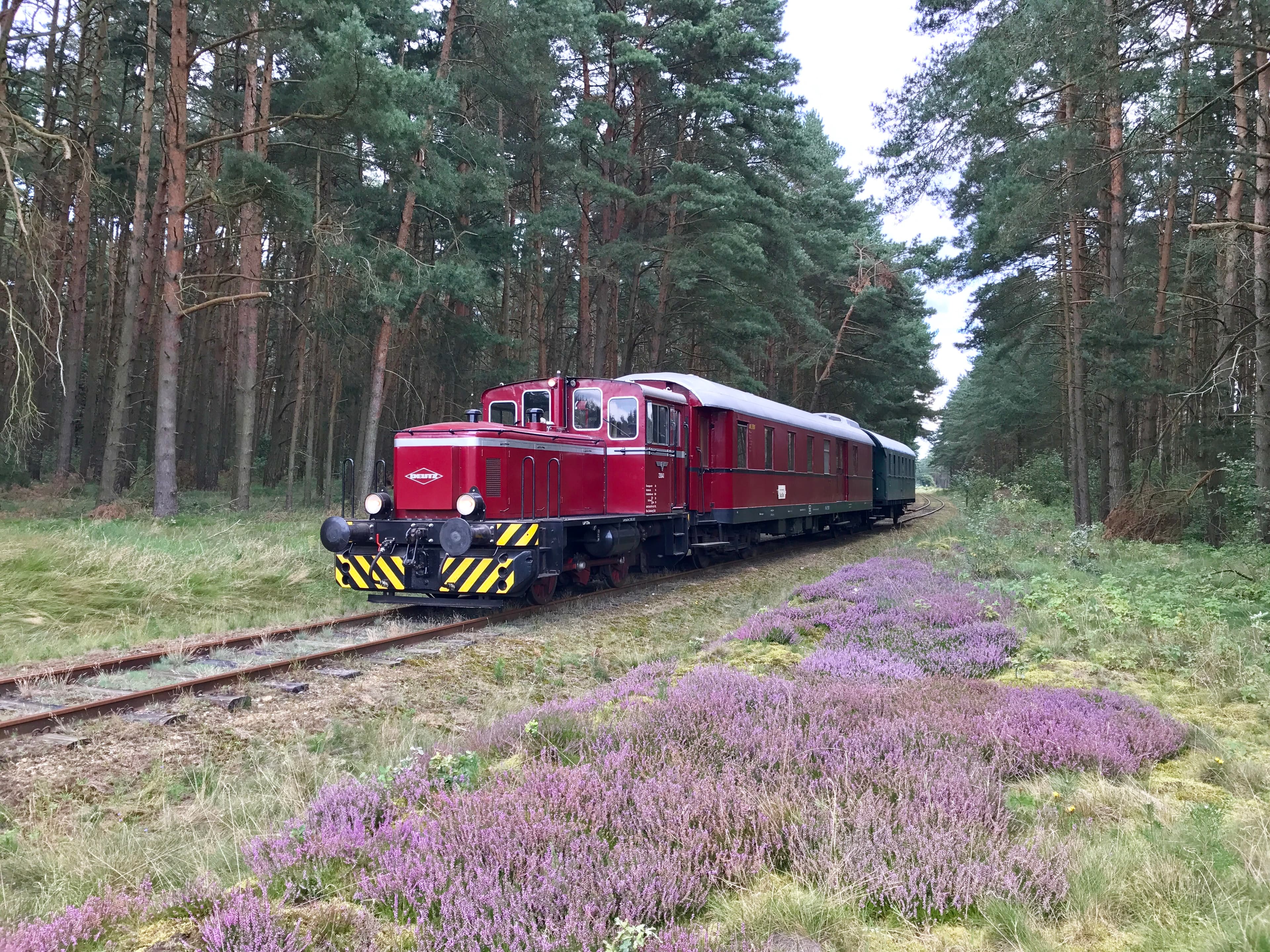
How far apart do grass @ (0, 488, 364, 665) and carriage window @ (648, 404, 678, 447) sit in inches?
189

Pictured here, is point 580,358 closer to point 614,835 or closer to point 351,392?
point 351,392

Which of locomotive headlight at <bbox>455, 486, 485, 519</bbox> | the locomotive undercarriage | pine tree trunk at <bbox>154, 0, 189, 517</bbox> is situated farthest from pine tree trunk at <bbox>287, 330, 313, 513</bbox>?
locomotive headlight at <bbox>455, 486, 485, 519</bbox>

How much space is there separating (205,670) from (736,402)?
10.1 m

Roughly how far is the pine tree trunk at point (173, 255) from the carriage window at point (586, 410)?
7.46 meters

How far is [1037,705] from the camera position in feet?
15.6

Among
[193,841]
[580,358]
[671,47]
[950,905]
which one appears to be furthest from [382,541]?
[671,47]

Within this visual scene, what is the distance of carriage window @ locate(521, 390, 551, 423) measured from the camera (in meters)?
11.9

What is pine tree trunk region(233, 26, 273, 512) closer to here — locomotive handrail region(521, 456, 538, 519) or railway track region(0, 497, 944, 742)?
locomotive handrail region(521, 456, 538, 519)

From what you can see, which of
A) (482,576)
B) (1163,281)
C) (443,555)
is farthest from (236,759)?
(1163,281)

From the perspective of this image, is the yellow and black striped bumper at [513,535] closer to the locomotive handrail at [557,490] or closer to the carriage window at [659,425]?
the locomotive handrail at [557,490]

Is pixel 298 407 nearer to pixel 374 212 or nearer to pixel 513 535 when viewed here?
pixel 374 212

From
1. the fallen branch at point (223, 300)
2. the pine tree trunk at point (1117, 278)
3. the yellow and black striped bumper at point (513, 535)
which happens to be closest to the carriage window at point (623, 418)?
the yellow and black striped bumper at point (513, 535)

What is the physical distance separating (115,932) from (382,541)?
23.1 ft

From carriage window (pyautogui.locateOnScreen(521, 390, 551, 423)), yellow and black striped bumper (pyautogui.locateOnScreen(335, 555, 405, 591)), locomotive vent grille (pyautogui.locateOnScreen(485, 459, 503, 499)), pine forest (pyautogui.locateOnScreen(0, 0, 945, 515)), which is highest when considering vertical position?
pine forest (pyautogui.locateOnScreen(0, 0, 945, 515))
